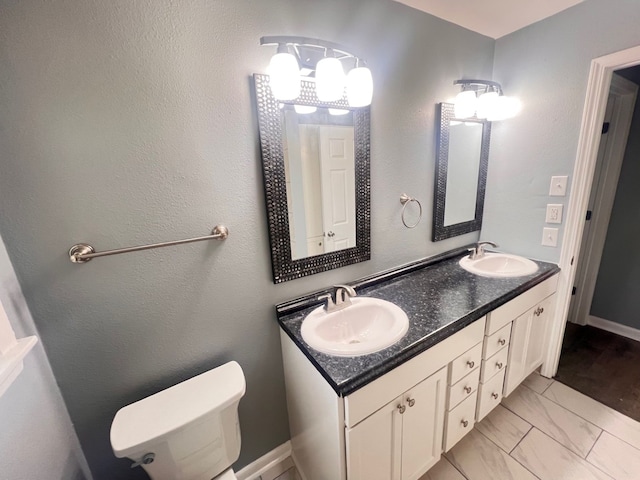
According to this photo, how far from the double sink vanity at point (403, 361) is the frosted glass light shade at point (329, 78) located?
0.81 m

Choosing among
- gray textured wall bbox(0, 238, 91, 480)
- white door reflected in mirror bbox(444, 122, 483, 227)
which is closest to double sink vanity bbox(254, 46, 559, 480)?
white door reflected in mirror bbox(444, 122, 483, 227)

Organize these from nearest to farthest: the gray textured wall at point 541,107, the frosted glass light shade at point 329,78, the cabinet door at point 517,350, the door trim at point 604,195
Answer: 1. the frosted glass light shade at point 329,78
2. the gray textured wall at point 541,107
3. the cabinet door at point 517,350
4. the door trim at point 604,195

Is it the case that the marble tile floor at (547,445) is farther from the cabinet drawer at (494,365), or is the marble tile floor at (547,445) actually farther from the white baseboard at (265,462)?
the cabinet drawer at (494,365)

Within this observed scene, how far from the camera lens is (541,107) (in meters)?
1.59

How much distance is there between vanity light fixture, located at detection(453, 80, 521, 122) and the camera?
61.3 inches

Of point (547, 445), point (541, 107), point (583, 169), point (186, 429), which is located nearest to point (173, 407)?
point (186, 429)

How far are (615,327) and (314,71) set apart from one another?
10.0 feet

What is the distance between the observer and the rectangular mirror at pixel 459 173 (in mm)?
1608

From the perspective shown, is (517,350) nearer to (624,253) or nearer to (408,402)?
(408,402)

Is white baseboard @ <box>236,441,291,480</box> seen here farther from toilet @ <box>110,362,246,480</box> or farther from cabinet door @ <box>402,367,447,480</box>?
cabinet door @ <box>402,367,447,480</box>

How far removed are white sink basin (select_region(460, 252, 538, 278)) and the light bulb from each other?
129cm

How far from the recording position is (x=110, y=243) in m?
0.87

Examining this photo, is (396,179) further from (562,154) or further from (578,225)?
(578,225)

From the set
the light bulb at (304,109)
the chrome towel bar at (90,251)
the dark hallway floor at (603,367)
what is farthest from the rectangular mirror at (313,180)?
the dark hallway floor at (603,367)
